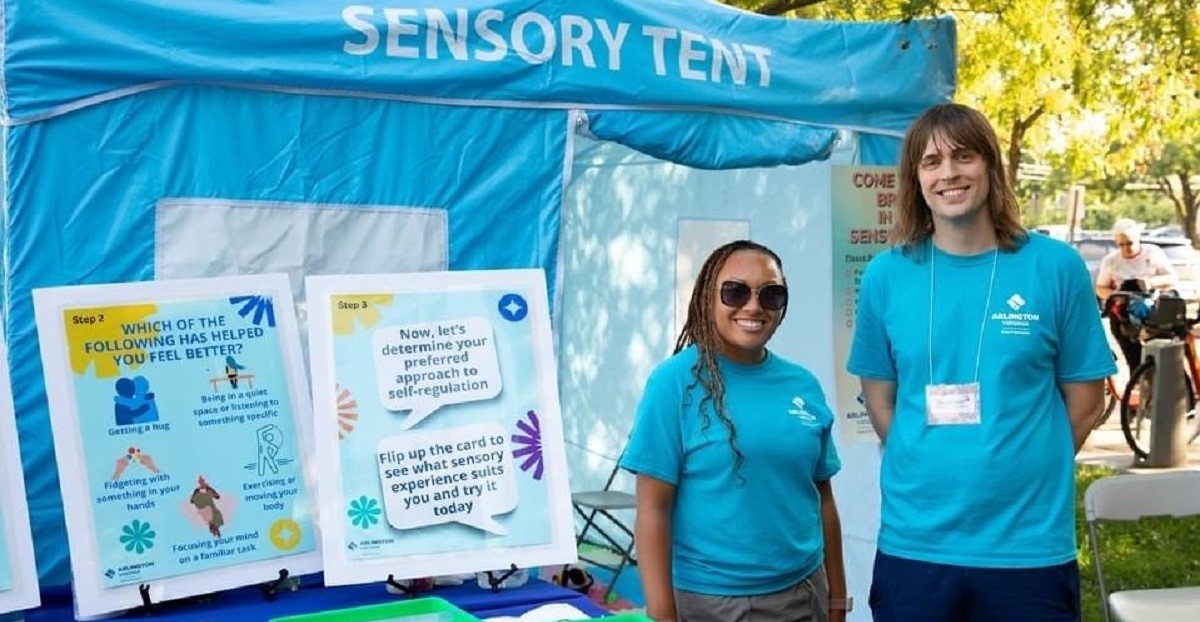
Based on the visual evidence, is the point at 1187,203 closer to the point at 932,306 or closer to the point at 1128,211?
the point at 1128,211

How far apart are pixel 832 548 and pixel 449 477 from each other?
902mm

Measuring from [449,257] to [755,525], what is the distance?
1455 millimetres

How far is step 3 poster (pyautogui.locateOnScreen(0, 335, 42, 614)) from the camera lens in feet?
9.35

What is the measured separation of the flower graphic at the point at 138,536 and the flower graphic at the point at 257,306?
0.53 meters

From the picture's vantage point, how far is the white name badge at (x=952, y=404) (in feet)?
9.53

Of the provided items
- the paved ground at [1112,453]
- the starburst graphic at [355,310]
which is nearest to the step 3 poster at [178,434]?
the starburst graphic at [355,310]

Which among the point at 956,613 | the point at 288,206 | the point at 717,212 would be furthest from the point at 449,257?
the point at 717,212

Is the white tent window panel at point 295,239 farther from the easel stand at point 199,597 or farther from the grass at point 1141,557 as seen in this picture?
the grass at point 1141,557

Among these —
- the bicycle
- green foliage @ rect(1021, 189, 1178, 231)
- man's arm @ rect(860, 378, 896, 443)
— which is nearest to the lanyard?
man's arm @ rect(860, 378, 896, 443)

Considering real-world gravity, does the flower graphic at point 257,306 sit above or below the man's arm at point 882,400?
above

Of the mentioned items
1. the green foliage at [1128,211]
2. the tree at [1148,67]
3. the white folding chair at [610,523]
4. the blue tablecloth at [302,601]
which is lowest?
the white folding chair at [610,523]

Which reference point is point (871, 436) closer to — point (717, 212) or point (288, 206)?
point (717, 212)

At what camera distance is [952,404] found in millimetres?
2918

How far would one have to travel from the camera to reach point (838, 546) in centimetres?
312
